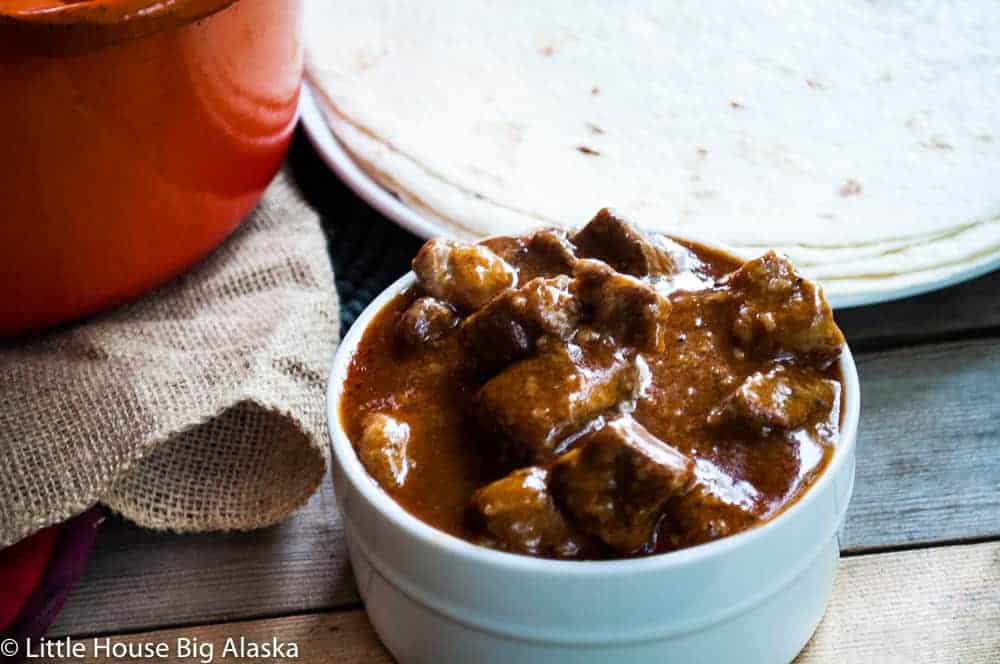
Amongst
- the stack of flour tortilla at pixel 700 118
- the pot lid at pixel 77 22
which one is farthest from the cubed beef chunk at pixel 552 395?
the pot lid at pixel 77 22

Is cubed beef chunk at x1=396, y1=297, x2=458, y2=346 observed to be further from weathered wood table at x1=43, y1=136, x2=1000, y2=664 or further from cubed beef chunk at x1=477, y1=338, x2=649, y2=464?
weathered wood table at x1=43, y1=136, x2=1000, y2=664

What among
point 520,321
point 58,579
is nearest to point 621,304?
point 520,321

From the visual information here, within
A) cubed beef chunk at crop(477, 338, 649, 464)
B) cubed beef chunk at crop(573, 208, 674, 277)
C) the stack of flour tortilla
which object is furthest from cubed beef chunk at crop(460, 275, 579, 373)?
the stack of flour tortilla

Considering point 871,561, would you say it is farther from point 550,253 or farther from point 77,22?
point 77,22

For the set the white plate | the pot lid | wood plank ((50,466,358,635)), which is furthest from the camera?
the white plate

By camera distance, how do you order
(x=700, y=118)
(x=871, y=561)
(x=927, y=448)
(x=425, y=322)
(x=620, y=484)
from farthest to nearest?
(x=700, y=118) < (x=927, y=448) < (x=871, y=561) < (x=425, y=322) < (x=620, y=484)

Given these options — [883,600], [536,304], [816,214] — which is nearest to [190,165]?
[536,304]
